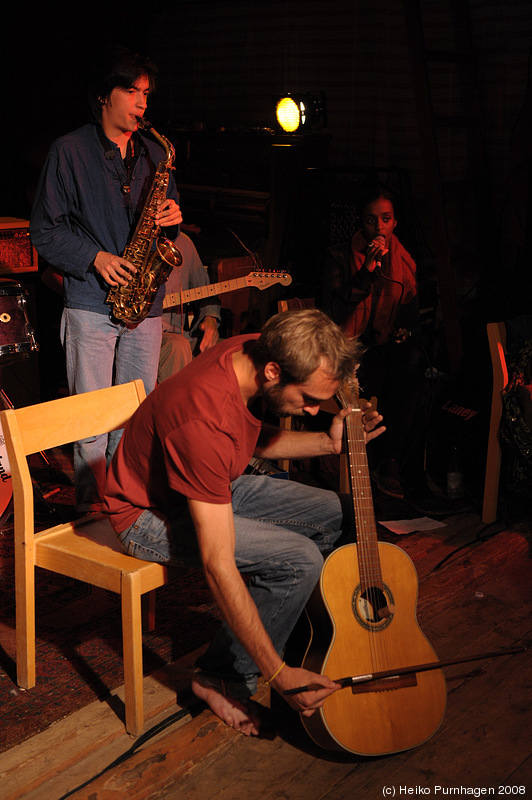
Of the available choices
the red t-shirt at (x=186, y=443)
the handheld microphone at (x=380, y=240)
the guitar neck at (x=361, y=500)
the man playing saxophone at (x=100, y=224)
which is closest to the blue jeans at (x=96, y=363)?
the man playing saxophone at (x=100, y=224)

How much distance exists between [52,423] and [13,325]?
102 centimetres

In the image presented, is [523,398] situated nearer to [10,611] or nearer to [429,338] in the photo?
[429,338]

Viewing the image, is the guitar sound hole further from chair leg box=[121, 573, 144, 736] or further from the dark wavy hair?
the dark wavy hair

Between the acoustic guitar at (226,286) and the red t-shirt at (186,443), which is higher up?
the acoustic guitar at (226,286)

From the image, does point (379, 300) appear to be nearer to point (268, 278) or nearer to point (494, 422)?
point (268, 278)

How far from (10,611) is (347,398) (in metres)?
1.37

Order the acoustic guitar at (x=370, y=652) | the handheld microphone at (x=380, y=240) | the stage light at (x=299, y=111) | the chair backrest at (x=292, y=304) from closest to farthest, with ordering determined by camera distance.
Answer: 1. the acoustic guitar at (x=370, y=652)
2. the chair backrest at (x=292, y=304)
3. the handheld microphone at (x=380, y=240)
4. the stage light at (x=299, y=111)

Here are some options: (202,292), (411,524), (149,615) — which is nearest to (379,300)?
(202,292)

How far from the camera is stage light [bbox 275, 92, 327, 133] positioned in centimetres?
469

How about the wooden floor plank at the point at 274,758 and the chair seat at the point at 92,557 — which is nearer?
the wooden floor plank at the point at 274,758

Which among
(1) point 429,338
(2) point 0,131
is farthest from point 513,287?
(2) point 0,131

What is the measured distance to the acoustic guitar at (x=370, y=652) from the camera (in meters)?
1.96

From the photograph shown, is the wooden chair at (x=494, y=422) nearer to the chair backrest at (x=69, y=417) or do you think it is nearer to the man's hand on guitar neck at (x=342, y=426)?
the man's hand on guitar neck at (x=342, y=426)

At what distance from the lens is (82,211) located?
10.0ft
